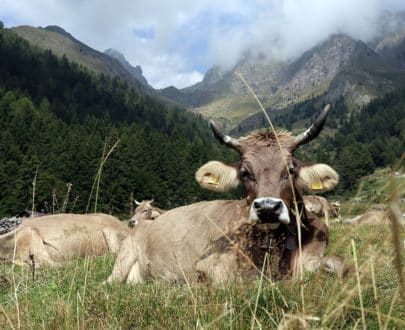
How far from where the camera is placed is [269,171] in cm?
650

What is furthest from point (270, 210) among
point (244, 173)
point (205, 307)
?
point (205, 307)

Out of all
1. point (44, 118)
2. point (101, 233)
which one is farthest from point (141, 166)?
point (101, 233)

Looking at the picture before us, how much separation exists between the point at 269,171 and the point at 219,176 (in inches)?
49.4

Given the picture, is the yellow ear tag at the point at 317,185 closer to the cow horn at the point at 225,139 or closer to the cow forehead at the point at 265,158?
the cow forehead at the point at 265,158

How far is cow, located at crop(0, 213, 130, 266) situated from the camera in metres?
12.9

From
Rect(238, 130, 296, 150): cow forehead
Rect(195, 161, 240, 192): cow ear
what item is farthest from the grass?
Rect(195, 161, 240, 192): cow ear

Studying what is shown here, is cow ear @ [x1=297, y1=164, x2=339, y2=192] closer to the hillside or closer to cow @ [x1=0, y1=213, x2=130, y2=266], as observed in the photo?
cow @ [x1=0, y1=213, x2=130, y2=266]

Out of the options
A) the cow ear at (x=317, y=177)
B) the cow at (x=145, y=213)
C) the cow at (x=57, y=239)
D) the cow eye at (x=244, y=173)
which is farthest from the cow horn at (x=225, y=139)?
the cow at (x=145, y=213)

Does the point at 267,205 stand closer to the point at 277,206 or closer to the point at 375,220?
the point at 277,206

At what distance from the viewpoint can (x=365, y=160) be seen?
141 m

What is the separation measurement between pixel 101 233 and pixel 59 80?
599 feet

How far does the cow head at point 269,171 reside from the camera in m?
6.41

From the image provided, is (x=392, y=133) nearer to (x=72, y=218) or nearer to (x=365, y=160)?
(x=365, y=160)

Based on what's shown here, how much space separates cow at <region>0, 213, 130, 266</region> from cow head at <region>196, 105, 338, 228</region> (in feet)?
19.8
